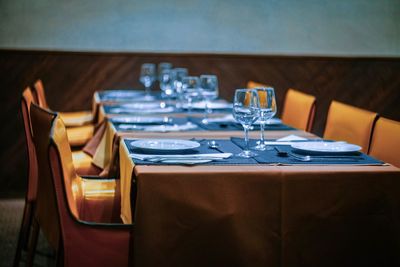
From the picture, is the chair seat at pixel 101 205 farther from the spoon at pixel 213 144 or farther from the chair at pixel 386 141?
the chair at pixel 386 141

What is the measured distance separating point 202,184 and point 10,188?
13.0 ft

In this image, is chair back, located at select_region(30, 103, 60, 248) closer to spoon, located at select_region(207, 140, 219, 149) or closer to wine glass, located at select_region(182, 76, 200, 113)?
spoon, located at select_region(207, 140, 219, 149)

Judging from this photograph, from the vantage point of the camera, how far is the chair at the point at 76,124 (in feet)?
16.1

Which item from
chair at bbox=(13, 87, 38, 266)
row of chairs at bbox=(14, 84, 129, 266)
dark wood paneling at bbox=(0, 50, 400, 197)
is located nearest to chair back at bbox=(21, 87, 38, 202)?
chair at bbox=(13, 87, 38, 266)

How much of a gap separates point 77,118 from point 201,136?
235 cm

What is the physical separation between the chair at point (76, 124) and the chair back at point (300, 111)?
4.69 ft

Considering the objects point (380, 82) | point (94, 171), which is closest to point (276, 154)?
point (94, 171)

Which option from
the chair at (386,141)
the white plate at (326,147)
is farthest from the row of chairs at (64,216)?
the chair at (386,141)

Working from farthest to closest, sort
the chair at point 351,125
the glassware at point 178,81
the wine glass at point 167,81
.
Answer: the wine glass at point 167,81, the glassware at point 178,81, the chair at point 351,125

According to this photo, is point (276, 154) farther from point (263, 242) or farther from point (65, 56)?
point (65, 56)

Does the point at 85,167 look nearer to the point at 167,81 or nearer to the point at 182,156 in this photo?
the point at 167,81

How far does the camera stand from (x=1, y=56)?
593 centimetres

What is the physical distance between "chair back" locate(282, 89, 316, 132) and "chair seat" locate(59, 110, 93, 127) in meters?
1.60

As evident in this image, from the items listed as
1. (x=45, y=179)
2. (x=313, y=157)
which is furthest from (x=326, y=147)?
(x=45, y=179)
